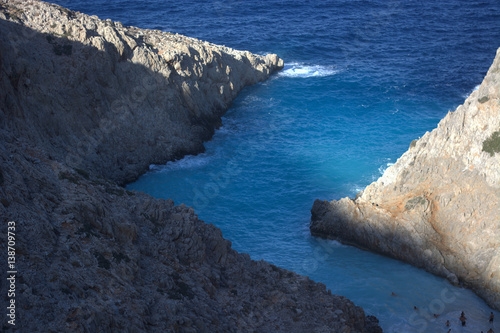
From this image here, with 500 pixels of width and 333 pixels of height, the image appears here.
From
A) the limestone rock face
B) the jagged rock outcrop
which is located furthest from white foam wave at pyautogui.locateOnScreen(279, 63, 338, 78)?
A: the jagged rock outcrop

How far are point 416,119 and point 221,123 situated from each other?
26.9 metres

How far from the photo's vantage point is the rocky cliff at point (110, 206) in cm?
2048

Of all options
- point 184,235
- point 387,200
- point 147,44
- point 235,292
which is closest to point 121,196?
point 184,235

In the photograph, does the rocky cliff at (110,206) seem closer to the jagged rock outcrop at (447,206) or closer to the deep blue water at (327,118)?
the deep blue water at (327,118)

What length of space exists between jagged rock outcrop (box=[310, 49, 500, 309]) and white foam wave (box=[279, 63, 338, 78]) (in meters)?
40.5

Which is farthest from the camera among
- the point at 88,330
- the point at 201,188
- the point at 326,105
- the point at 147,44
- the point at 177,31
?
the point at 177,31

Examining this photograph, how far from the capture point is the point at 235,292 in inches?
1155

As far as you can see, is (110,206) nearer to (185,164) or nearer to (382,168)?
(185,164)

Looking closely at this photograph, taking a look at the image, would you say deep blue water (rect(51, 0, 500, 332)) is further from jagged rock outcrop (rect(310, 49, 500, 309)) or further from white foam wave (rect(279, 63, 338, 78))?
jagged rock outcrop (rect(310, 49, 500, 309))

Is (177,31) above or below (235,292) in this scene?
above

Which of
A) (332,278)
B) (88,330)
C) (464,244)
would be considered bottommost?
(332,278)

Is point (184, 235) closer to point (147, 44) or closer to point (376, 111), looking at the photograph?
point (147, 44)

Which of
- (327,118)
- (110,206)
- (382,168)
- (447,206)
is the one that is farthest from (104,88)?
(447,206)

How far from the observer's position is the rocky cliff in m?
20.5
